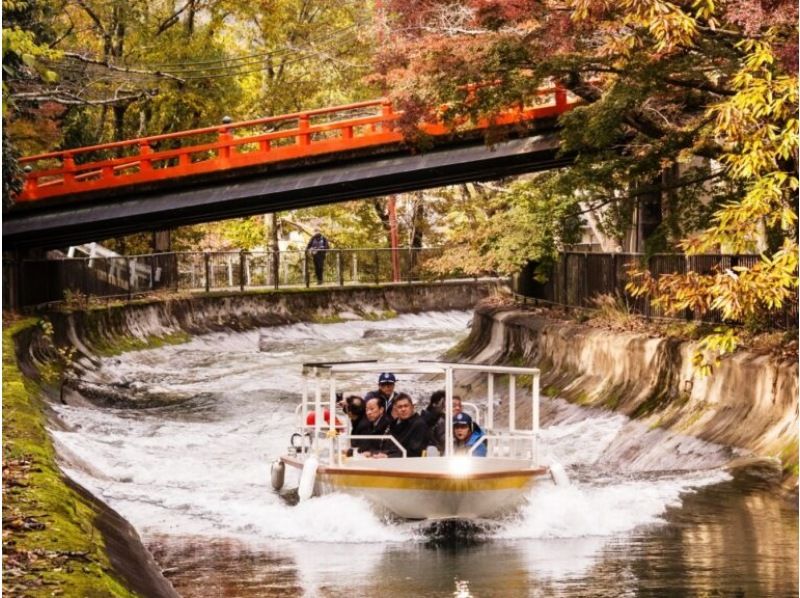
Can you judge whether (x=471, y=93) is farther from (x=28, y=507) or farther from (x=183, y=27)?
(x=183, y=27)

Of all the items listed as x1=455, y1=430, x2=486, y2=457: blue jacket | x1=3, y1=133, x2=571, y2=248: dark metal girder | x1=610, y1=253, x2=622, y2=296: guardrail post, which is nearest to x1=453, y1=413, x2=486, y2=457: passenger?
x1=455, y1=430, x2=486, y2=457: blue jacket

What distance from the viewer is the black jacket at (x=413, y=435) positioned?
57.3 feet

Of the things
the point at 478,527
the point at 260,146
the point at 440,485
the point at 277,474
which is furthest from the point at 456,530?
the point at 260,146

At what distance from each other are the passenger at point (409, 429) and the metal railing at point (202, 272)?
15271mm

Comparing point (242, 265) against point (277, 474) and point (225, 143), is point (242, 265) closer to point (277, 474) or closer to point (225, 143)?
point (225, 143)

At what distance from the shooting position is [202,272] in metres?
57.1

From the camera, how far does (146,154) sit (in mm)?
35656

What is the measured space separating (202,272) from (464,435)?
133ft

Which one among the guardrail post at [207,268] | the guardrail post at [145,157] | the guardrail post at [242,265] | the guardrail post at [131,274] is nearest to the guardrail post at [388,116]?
the guardrail post at [145,157]

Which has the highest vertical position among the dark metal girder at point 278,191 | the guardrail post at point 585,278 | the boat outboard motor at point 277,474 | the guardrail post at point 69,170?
the guardrail post at point 69,170

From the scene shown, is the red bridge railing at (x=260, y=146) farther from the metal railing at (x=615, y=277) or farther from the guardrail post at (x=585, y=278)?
the metal railing at (x=615, y=277)

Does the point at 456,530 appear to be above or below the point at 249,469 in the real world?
above

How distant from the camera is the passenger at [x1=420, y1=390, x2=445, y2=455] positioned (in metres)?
17.5

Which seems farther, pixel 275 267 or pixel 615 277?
pixel 275 267
